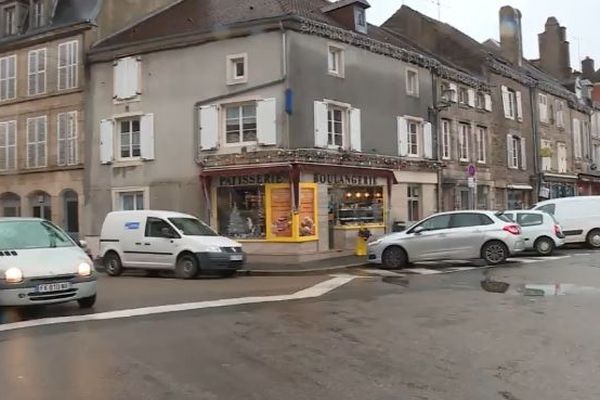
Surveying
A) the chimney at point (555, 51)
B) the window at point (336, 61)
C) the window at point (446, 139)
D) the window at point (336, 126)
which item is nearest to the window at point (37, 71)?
the window at point (336, 61)

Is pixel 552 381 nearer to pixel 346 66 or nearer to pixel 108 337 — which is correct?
pixel 108 337

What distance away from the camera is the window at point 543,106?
37031 mm

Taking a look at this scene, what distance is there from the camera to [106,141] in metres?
23.5

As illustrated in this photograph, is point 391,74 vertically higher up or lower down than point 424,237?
higher up

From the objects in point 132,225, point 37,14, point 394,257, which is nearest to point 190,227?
point 132,225

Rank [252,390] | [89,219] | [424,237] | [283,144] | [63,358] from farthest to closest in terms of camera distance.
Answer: [89,219], [283,144], [424,237], [63,358], [252,390]

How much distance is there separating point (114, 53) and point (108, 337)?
17.6 meters

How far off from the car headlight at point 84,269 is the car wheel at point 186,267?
585cm

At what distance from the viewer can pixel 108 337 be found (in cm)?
775

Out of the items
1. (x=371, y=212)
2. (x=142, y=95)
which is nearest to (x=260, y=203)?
(x=371, y=212)

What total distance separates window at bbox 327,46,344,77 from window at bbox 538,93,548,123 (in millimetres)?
19018

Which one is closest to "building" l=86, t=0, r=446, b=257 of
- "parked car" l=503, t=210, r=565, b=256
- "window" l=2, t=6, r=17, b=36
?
"parked car" l=503, t=210, r=565, b=256

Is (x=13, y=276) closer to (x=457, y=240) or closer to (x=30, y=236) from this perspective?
(x=30, y=236)

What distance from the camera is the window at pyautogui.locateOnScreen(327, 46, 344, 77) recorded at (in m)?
21.8
